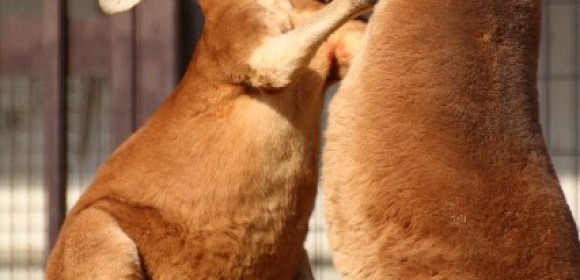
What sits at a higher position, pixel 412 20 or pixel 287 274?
pixel 412 20

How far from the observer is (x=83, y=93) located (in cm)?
625

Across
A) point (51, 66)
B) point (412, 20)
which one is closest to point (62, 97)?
point (51, 66)

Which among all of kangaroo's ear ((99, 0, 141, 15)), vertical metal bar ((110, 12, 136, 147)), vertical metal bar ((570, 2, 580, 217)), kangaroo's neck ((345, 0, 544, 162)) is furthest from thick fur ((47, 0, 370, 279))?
vertical metal bar ((570, 2, 580, 217))

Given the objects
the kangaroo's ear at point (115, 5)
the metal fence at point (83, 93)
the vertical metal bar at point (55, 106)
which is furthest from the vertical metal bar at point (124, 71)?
the kangaroo's ear at point (115, 5)

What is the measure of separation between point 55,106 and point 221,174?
2215 mm

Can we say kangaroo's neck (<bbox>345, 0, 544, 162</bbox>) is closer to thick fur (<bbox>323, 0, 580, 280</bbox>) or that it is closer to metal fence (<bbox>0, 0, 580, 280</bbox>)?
thick fur (<bbox>323, 0, 580, 280</bbox>)

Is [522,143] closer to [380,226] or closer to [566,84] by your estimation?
[380,226]

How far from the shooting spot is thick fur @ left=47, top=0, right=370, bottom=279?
404cm

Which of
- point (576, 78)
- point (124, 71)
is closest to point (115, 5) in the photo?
point (124, 71)

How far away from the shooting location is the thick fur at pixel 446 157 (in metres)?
2.58

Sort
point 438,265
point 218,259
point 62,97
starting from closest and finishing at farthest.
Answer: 1. point 438,265
2. point 218,259
3. point 62,97

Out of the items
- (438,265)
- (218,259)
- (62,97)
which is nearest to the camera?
(438,265)

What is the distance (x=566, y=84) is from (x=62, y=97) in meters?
2.26

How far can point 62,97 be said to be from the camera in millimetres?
6188
